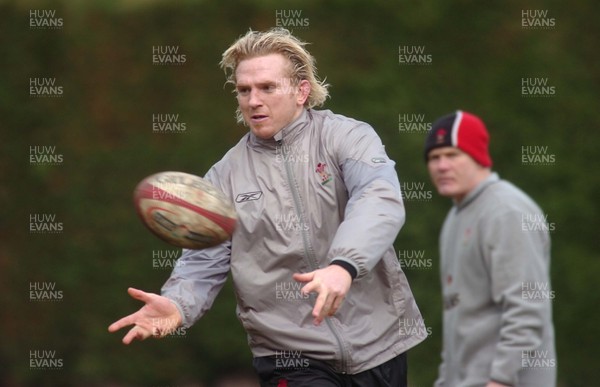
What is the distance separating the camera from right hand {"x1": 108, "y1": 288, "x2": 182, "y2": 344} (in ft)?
16.6

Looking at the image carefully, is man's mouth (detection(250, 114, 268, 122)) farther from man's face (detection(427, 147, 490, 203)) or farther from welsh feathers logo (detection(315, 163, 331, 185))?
man's face (detection(427, 147, 490, 203))

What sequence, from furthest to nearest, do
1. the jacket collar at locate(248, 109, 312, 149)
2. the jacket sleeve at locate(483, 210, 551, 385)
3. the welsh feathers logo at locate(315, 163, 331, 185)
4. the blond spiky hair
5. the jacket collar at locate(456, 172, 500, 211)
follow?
1. the blond spiky hair
2. the jacket collar at locate(248, 109, 312, 149)
3. the welsh feathers logo at locate(315, 163, 331, 185)
4. the jacket collar at locate(456, 172, 500, 211)
5. the jacket sleeve at locate(483, 210, 551, 385)

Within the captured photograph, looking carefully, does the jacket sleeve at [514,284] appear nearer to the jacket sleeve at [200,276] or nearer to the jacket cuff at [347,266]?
the jacket cuff at [347,266]

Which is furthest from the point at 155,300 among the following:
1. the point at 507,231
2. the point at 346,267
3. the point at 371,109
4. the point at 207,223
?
the point at 371,109

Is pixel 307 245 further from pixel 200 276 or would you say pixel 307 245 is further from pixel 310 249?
pixel 200 276

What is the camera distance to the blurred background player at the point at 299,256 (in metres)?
5.06

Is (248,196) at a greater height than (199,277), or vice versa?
(248,196)

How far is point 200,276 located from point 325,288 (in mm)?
1118

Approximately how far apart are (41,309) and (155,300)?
3.84 m

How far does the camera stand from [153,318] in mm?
5129

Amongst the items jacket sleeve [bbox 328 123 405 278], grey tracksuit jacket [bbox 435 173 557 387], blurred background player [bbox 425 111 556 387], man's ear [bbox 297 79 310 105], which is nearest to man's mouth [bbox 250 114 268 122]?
man's ear [bbox 297 79 310 105]

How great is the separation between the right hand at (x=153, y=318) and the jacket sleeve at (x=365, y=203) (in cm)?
87

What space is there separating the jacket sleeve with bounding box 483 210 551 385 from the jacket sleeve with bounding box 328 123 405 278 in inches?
30.3

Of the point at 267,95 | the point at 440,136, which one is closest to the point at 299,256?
the point at 267,95
